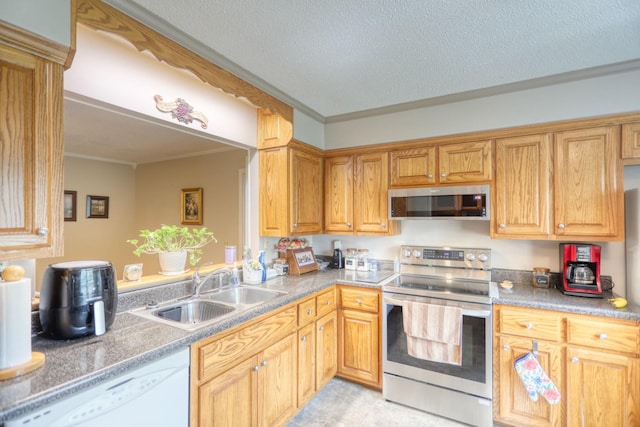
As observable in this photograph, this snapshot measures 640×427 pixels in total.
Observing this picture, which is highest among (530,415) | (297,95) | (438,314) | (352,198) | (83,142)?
(297,95)

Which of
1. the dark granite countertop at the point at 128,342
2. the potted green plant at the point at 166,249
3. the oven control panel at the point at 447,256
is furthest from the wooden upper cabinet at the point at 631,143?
the potted green plant at the point at 166,249

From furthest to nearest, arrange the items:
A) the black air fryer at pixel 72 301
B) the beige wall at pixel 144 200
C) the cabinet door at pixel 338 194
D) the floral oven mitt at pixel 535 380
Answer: the beige wall at pixel 144 200 < the cabinet door at pixel 338 194 < the floral oven mitt at pixel 535 380 < the black air fryer at pixel 72 301

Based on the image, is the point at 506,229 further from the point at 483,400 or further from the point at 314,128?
the point at 314,128

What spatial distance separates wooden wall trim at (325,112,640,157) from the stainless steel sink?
4.97 feet

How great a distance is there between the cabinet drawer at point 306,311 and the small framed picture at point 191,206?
6.08 feet

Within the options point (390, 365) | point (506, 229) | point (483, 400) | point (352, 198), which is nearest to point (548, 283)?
point (506, 229)

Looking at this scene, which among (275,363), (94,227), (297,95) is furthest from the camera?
(94,227)

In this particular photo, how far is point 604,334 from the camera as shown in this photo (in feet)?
5.82

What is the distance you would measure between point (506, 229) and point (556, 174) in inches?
19.4

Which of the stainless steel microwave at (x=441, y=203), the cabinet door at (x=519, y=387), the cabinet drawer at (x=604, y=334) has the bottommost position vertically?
the cabinet door at (x=519, y=387)

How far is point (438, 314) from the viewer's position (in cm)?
214

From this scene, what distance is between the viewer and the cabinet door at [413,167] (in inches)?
101

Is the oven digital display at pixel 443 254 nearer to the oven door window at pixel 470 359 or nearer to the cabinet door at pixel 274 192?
the oven door window at pixel 470 359

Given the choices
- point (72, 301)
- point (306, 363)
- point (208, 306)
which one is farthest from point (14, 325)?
point (306, 363)
